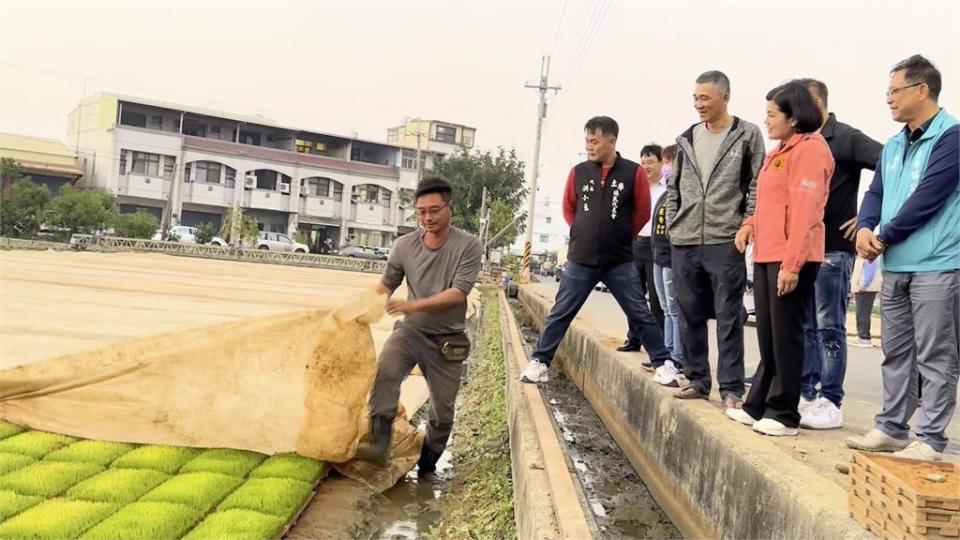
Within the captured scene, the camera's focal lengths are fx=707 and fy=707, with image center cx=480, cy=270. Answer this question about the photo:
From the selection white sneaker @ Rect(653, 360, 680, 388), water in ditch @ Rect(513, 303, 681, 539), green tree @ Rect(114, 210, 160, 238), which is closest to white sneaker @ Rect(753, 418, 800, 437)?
water in ditch @ Rect(513, 303, 681, 539)

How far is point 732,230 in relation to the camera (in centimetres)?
372

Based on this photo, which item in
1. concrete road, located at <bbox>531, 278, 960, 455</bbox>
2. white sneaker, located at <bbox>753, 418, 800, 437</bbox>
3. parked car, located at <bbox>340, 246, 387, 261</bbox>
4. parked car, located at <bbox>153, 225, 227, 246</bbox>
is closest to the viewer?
white sneaker, located at <bbox>753, 418, 800, 437</bbox>

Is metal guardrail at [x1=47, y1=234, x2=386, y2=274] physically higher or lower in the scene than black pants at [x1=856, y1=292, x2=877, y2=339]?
lower

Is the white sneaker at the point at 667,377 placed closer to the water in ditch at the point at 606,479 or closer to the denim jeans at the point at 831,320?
the water in ditch at the point at 606,479

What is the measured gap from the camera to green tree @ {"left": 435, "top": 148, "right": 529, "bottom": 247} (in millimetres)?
37938

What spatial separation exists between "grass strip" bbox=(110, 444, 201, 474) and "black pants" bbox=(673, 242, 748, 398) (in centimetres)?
270

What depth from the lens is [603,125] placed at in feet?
15.0

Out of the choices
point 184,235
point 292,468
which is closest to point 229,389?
point 292,468

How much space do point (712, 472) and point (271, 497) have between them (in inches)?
75.1

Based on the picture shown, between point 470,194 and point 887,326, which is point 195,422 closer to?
point 887,326

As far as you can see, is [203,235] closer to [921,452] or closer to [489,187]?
[489,187]

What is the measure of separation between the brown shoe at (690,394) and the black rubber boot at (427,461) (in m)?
1.42

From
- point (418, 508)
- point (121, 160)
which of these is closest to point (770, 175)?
point (418, 508)

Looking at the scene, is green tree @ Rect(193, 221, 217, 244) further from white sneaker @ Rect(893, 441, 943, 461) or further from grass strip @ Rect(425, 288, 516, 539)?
white sneaker @ Rect(893, 441, 943, 461)
